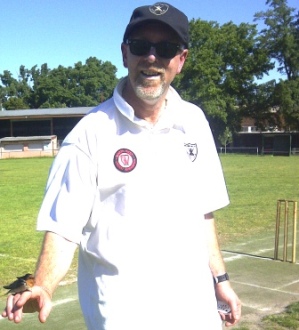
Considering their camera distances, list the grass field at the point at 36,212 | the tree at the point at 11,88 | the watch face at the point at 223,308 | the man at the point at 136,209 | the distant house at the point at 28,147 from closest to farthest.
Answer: the man at the point at 136,209, the watch face at the point at 223,308, the grass field at the point at 36,212, the distant house at the point at 28,147, the tree at the point at 11,88

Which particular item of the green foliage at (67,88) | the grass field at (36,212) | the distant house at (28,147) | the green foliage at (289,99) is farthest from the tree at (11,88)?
the grass field at (36,212)

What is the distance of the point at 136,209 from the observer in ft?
7.85

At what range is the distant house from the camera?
203 ft

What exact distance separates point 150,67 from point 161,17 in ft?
0.71

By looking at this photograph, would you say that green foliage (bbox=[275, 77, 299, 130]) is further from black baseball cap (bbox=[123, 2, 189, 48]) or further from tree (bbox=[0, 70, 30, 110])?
black baseball cap (bbox=[123, 2, 189, 48])

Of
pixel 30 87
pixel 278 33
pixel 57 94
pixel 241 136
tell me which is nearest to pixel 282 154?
pixel 241 136

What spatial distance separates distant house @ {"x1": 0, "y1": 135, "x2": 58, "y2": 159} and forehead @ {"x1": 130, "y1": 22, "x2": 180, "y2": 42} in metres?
59.7

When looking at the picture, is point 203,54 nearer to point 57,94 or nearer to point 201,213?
point 57,94

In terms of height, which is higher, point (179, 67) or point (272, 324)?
point (179, 67)

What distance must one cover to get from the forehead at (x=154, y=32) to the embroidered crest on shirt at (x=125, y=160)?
1.71ft

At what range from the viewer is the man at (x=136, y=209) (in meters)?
2.35

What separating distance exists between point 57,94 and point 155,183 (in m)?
92.4

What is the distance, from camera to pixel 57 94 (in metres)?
93.1

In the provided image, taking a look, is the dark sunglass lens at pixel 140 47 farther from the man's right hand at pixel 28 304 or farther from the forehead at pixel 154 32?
the man's right hand at pixel 28 304
